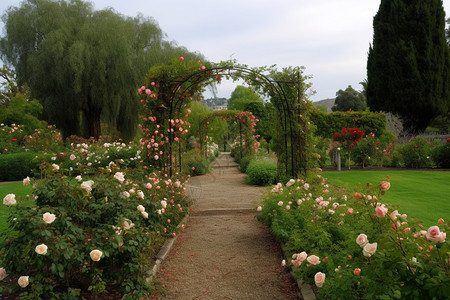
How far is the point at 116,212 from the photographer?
3.10 metres

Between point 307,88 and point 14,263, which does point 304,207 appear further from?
point 307,88

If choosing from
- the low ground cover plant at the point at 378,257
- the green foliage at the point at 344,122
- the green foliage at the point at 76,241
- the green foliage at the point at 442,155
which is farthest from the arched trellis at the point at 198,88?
the green foliage at the point at 442,155

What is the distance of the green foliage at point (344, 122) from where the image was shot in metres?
13.6

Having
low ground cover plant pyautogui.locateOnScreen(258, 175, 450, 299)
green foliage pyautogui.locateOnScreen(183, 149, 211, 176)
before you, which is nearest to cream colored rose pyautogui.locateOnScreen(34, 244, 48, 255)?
low ground cover plant pyautogui.locateOnScreen(258, 175, 450, 299)

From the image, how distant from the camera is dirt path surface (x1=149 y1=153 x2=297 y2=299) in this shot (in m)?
3.05

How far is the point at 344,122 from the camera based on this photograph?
1365 centimetres

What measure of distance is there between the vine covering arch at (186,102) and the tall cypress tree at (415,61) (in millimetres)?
15326

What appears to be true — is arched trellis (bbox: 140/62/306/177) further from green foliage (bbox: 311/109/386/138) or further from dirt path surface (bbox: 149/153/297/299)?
green foliage (bbox: 311/109/386/138)

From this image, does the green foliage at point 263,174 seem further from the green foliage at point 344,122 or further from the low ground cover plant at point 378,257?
the low ground cover plant at point 378,257

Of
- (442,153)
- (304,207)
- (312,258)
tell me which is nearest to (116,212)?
(312,258)

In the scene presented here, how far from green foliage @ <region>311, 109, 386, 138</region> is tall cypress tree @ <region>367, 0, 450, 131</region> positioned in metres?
6.78

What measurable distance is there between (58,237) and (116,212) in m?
0.71

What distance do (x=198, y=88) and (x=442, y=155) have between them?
32.4 ft

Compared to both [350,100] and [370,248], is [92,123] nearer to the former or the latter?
[370,248]
